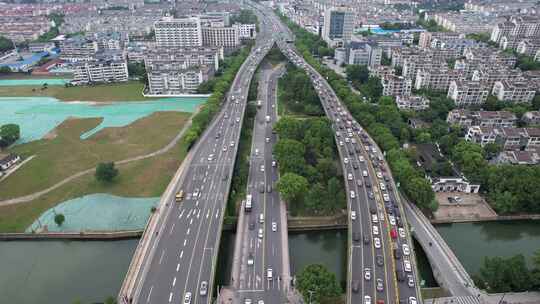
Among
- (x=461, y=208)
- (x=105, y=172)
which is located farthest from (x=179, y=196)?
(x=461, y=208)

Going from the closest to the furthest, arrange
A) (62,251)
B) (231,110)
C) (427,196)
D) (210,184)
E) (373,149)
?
(62,251) < (427,196) < (210,184) < (373,149) < (231,110)

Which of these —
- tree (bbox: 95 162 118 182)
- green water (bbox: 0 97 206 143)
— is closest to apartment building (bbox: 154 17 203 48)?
green water (bbox: 0 97 206 143)

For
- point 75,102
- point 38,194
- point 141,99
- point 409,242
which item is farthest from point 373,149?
point 75,102

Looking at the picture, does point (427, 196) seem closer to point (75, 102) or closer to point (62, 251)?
point (62, 251)

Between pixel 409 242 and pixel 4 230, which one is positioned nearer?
pixel 409 242

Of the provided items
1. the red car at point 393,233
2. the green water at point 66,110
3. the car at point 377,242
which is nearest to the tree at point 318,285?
the car at point 377,242

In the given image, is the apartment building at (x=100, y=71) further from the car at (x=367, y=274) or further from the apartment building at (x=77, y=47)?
the car at (x=367, y=274)

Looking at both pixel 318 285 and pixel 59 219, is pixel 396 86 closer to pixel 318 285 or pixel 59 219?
pixel 318 285
